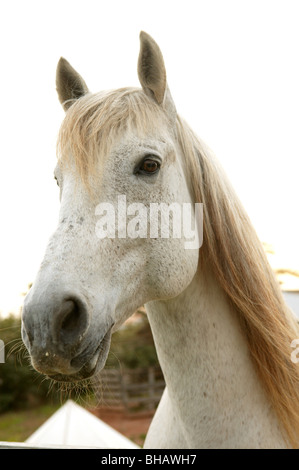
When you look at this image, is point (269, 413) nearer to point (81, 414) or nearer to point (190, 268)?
point (190, 268)

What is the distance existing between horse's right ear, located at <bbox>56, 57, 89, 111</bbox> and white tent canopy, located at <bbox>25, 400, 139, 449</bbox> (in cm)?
488

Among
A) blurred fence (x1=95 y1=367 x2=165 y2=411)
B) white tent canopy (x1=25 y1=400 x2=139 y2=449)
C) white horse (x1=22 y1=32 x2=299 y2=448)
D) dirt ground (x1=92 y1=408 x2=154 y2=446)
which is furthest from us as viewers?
blurred fence (x1=95 y1=367 x2=165 y2=411)

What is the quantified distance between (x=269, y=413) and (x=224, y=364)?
1.03 ft

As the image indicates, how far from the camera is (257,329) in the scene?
171cm

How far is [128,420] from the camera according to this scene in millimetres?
14688

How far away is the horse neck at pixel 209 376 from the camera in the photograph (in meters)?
1.62

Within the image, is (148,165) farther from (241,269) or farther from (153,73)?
(241,269)

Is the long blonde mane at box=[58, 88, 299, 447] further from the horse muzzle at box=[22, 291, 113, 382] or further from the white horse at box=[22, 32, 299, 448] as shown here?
the horse muzzle at box=[22, 291, 113, 382]

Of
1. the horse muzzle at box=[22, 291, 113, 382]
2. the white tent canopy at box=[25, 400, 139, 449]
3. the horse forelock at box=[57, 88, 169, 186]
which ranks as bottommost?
the white tent canopy at box=[25, 400, 139, 449]

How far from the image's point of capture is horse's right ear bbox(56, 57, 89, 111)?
1828mm

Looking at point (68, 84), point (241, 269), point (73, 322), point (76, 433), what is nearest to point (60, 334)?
point (73, 322)

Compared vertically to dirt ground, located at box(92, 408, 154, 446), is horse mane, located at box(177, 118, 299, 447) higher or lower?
higher

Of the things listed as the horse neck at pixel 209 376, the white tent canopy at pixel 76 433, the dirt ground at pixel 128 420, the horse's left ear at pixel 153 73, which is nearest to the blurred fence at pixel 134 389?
the dirt ground at pixel 128 420

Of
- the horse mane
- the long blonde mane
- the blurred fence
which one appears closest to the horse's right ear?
the long blonde mane
